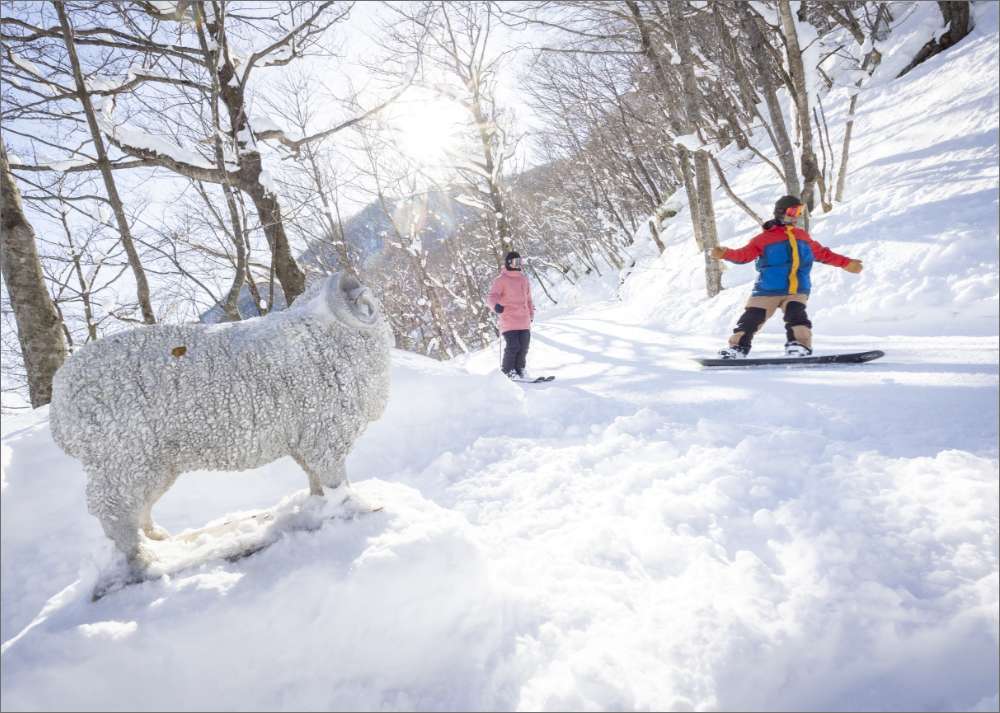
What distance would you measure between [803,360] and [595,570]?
329cm

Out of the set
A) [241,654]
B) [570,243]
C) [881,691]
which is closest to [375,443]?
[241,654]

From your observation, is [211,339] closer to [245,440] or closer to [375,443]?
[245,440]

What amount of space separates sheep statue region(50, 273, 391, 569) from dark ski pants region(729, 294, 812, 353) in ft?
12.4

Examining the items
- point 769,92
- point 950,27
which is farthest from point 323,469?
point 950,27

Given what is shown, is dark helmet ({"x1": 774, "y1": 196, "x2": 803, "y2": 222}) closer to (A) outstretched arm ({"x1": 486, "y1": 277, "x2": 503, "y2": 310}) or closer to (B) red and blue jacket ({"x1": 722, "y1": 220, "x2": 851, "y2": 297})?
(B) red and blue jacket ({"x1": 722, "y1": 220, "x2": 851, "y2": 297})

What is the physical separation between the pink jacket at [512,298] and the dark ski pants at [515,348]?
0.26 feet

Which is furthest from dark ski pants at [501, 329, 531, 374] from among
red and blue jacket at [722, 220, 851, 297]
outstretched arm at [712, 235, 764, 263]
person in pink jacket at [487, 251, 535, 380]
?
red and blue jacket at [722, 220, 851, 297]

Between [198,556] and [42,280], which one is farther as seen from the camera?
[42,280]

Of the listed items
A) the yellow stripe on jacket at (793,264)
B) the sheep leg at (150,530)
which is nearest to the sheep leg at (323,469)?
the sheep leg at (150,530)

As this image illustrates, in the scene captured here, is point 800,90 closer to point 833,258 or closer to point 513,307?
point 833,258

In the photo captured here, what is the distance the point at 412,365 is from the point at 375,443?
42.1 inches

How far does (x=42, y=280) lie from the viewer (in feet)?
15.1

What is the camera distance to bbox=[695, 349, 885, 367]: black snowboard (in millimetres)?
3676

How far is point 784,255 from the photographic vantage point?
4488 millimetres
